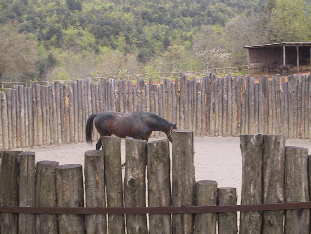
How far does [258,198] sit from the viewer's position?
3486 mm

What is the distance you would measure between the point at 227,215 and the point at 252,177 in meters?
0.40

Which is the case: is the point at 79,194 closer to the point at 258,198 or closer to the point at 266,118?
the point at 258,198

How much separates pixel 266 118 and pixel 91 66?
128ft

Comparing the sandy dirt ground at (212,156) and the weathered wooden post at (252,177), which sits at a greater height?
the weathered wooden post at (252,177)

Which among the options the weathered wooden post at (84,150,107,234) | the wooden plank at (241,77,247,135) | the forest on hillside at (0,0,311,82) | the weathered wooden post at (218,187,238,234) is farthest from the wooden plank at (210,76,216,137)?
the forest on hillside at (0,0,311,82)

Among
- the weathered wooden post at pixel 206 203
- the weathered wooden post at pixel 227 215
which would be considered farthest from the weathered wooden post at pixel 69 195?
the weathered wooden post at pixel 227 215

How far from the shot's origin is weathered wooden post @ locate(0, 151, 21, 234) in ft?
11.9

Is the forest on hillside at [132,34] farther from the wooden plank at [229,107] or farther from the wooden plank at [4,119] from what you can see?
the wooden plank at [4,119]

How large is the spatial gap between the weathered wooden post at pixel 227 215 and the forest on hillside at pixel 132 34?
79.8ft

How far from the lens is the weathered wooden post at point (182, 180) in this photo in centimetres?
347

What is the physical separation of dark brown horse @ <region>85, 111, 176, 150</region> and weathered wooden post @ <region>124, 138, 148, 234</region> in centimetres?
530

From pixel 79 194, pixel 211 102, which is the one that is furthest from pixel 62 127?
pixel 79 194

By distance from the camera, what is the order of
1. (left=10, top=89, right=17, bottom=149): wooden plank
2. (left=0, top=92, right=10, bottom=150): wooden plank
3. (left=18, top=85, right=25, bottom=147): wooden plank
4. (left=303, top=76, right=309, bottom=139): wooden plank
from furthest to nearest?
(left=303, top=76, right=309, bottom=139): wooden plank < (left=18, top=85, right=25, bottom=147): wooden plank < (left=10, top=89, right=17, bottom=149): wooden plank < (left=0, top=92, right=10, bottom=150): wooden plank

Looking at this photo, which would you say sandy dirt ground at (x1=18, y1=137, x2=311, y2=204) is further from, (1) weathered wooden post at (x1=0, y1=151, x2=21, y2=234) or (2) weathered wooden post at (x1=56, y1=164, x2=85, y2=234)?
(1) weathered wooden post at (x1=0, y1=151, x2=21, y2=234)
